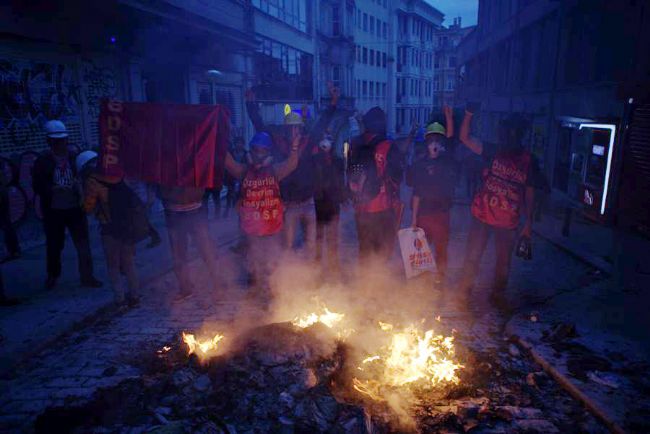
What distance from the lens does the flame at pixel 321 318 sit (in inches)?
176

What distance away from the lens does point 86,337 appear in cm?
499

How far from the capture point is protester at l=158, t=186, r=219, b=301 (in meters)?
5.48

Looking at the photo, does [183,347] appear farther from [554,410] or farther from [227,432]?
[554,410]

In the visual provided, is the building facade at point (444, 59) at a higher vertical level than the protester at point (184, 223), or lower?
higher

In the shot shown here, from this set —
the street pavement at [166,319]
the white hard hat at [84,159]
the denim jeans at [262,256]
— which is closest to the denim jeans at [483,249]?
the street pavement at [166,319]

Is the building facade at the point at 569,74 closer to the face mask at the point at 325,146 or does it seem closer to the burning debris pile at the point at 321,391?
the face mask at the point at 325,146

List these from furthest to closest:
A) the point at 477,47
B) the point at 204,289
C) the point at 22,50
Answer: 1. the point at 477,47
2. the point at 22,50
3. the point at 204,289

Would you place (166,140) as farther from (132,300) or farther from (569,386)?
(569,386)

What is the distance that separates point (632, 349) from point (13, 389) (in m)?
5.76

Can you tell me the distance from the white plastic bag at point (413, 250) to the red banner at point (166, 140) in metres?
Result: 2.37

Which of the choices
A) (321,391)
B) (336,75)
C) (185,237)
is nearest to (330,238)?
(185,237)

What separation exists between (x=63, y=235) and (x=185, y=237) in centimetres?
184

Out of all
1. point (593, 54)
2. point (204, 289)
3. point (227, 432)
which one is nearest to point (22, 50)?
point (204, 289)

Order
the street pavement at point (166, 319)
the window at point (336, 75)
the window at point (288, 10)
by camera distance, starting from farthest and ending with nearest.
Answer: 1. the window at point (336, 75)
2. the window at point (288, 10)
3. the street pavement at point (166, 319)
